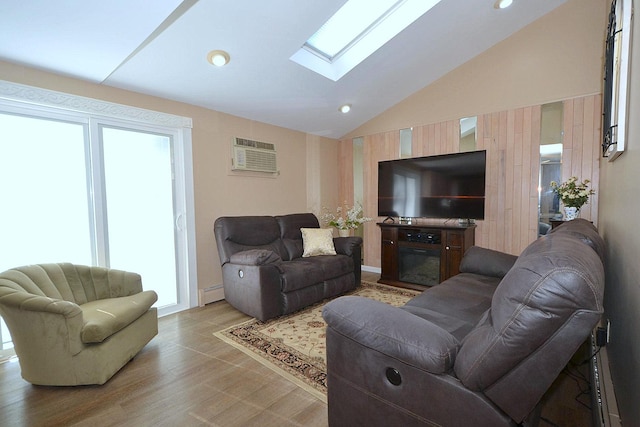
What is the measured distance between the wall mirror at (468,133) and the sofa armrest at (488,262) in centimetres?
167

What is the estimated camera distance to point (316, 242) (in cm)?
375

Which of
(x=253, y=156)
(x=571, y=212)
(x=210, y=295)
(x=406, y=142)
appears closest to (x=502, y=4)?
(x=406, y=142)

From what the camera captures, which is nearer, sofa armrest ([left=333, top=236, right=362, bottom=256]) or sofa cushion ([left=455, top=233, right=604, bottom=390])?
sofa cushion ([left=455, top=233, right=604, bottom=390])

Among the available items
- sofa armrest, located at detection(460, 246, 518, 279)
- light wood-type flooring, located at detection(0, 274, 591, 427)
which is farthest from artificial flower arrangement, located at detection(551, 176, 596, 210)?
light wood-type flooring, located at detection(0, 274, 591, 427)

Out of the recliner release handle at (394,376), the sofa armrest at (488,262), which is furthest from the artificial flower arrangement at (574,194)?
the recliner release handle at (394,376)

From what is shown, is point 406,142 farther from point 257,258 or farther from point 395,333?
point 395,333

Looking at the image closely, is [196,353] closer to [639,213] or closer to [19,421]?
[19,421]

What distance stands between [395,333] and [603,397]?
47.9 inches

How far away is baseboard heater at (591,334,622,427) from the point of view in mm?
1298

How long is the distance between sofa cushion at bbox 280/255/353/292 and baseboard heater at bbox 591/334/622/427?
218 centimetres

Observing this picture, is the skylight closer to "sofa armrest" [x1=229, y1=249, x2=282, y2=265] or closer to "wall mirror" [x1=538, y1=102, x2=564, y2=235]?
"wall mirror" [x1=538, y1=102, x2=564, y2=235]

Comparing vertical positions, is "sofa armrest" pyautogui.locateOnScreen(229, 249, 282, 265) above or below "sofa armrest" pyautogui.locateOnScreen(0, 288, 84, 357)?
above

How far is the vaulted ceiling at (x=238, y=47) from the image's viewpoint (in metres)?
1.97

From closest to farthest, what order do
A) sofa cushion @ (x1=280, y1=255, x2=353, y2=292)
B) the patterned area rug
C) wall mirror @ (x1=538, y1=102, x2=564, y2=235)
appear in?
the patterned area rug
sofa cushion @ (x1=280, y1=255, x2=353, y2=292)
wall mirror @ (x1=538, y1=102, x2=564, y2=235)
